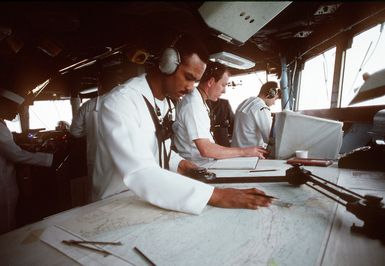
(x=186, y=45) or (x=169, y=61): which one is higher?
(x=186, y=45)

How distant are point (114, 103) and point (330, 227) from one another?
1.02m

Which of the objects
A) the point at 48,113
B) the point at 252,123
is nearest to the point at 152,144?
the point at 252,123

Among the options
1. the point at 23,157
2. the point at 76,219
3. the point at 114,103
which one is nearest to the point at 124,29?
the point at 23,157

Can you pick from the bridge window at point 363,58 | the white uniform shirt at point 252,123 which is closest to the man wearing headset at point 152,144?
the white uniform shirt at point 252,123

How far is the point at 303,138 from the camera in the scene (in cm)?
221

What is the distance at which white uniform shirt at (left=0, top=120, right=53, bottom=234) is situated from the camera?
2.58m

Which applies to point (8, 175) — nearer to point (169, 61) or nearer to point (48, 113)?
point (169, 61)

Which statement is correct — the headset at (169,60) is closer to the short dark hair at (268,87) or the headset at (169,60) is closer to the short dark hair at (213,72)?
the short dark hair at (213,72)

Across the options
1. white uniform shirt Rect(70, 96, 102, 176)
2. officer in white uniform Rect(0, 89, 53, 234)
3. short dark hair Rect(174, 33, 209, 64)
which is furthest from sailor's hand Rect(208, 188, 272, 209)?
officer in white uniform Rect(0, 89, 53, 234)

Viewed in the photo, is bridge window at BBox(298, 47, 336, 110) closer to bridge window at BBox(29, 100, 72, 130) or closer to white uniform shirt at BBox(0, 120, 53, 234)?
white uniform shirt at BBox(0, 120, 53, 234)

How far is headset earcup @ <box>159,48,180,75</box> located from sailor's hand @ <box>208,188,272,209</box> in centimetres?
74

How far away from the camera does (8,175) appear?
271cm

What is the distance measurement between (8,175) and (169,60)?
2.51 meters

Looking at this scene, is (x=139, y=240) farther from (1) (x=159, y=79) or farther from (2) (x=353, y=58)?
(2) (x=353, y=58)
